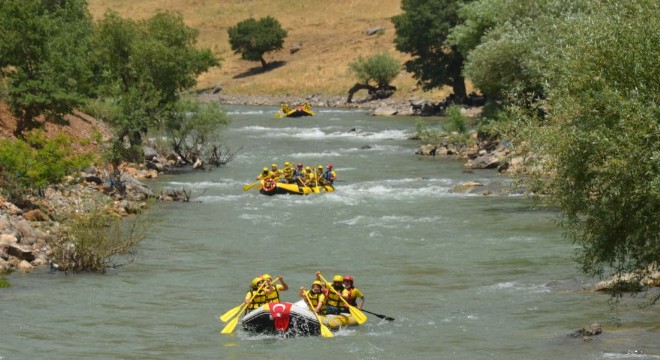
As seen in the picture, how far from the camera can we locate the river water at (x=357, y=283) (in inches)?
824

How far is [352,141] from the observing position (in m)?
64.8

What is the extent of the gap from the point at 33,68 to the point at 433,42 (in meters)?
51.6

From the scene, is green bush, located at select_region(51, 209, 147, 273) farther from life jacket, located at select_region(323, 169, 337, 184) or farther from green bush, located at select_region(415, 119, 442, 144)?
green bush, located at select_region(415, 119, 442, 144)

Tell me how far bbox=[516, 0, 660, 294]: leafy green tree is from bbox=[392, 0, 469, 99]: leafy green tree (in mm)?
67737

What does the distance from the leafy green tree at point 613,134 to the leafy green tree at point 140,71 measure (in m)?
30.2

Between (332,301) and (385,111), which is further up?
(385,111)

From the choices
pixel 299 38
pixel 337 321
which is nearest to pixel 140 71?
pixel 337 321

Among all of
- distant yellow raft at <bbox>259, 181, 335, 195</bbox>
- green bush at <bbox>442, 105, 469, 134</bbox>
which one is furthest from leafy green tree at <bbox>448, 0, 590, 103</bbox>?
distant yellow raft at <bbox>259, 181, 335, 195</bbox>

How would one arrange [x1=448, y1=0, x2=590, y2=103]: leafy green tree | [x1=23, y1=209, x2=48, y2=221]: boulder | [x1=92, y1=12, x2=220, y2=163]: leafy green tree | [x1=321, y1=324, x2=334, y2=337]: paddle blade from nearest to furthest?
[x1=321, y1=324, x2=334, y2=337]: paddle blade → [x1=23, y1=209, x2=48, y2=221]: boulder → [x1=448, y1=0, x2=590, y2=103]: leafy green tree → [x1=92, y1=12, x2=220, y2=163]: leafy green tree

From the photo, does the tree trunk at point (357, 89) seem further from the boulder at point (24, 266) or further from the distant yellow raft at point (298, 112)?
the boulder at point (24, 266)

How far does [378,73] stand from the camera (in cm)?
10288

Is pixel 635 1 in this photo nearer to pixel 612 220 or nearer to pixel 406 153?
pixel 612 220

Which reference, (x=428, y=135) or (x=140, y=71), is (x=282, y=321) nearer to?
(x=140, y=71)

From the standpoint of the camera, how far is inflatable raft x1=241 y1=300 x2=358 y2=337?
21.9 m
